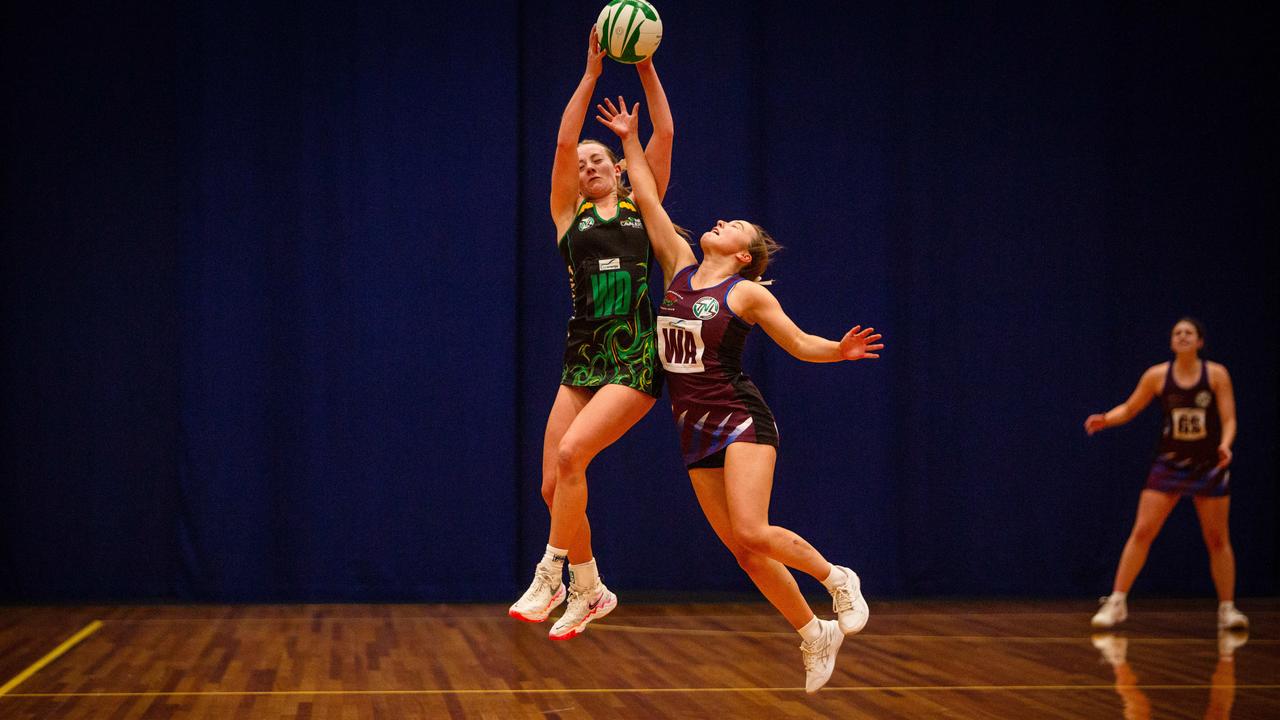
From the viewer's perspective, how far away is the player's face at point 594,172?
14.3ft

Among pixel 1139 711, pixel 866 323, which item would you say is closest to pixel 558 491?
pixel 1139 711

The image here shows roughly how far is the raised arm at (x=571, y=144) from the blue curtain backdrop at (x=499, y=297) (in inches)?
151

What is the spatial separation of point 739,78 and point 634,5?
4402 millimetres

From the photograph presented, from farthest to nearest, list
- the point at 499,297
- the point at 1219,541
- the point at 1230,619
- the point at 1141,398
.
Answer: the point at 499,297
the point at 1141,398
the point at 1219,541
the point at 1230,619

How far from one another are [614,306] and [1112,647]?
3.89 metres

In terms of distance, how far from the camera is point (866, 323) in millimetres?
8727

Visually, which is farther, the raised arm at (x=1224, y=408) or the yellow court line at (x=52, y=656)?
the raised arm at (x=1224, y=408)

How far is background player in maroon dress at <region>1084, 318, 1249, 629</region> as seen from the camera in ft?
24.0

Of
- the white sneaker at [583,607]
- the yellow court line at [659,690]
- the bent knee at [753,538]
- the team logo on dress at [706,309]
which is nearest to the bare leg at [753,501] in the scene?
the bent knee at [753,538]

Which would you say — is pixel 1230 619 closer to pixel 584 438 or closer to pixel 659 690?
pixel 659 690

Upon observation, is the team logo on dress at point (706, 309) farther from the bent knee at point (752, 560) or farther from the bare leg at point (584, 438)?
the bent knee at point (752, 560)

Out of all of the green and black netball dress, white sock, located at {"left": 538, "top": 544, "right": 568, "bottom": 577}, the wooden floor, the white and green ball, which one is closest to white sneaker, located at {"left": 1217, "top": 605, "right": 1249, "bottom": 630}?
the wooden floor

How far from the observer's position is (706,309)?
4164 millimetres

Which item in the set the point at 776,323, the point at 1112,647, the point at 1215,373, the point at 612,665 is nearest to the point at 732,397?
the point at 776,323
